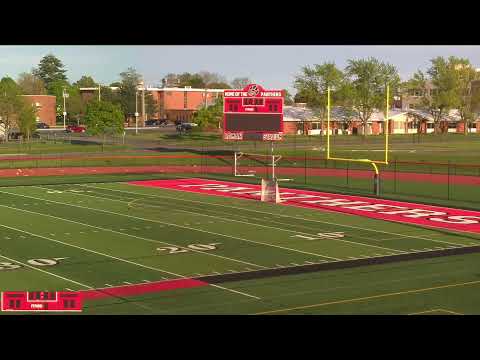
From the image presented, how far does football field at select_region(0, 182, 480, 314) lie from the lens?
15.3 meters

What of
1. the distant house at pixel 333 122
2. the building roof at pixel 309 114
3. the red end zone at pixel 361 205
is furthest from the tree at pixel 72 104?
the red end zone at pixel 361 205

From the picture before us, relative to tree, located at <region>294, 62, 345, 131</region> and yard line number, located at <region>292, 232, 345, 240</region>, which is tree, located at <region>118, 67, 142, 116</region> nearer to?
tree, located at <region>294, 62, 345, 131</region>

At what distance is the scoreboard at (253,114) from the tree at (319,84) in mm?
46530

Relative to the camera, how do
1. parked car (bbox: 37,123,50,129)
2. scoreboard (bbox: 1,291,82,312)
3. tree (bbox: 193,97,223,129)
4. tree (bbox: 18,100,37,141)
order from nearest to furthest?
scoreboard (bbox: 1,291,82,312) < tree (bbox: 18,100,37,141) < tree (bbox: 193,97,223,129) < parked car (bbox: 37,123,50,129)

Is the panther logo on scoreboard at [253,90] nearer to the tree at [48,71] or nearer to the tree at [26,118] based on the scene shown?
the tree at [26,118]

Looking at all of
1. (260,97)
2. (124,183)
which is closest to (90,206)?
(124,183)

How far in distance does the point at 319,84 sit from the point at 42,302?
3311 inches

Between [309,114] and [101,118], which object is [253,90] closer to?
[101,118]

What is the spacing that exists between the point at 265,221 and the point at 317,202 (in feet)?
21.6

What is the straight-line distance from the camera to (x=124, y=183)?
144ft

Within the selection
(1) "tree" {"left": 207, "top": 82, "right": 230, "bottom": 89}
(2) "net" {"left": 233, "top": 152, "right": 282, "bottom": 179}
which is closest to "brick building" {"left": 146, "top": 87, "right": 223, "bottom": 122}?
(1) "tree" {"left": 207, "top": 82, "right": 230, "bottom": 89}

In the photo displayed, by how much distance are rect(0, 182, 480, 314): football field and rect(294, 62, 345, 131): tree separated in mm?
61663
